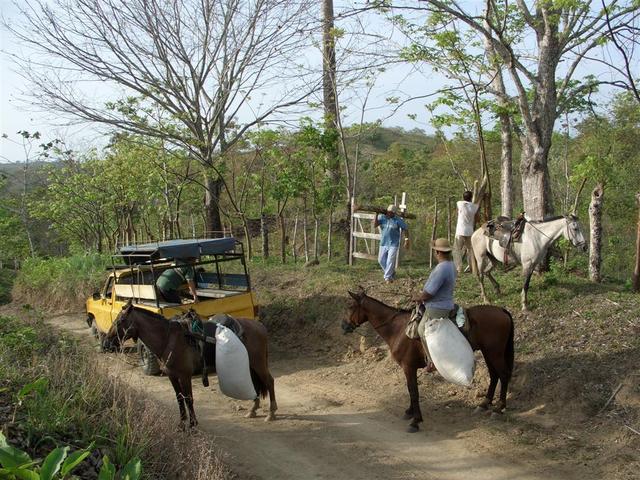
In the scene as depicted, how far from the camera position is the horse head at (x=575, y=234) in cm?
868

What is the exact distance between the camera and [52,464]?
11.9ft

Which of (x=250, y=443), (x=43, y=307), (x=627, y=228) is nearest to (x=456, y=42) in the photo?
(x=250, y=443)

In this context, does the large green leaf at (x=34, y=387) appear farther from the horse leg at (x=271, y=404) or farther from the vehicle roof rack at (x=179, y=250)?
the vehicle roof rack at (x=179, y=250)

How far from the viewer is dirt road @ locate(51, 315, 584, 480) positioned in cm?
598

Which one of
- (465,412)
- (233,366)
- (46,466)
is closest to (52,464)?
(46,466)

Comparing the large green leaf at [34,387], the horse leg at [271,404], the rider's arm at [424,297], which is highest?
the rider's arm at [424,297]

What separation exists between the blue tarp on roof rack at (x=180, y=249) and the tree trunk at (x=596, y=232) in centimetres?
653

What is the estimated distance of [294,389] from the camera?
8938 mm

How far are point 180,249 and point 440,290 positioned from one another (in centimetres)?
454

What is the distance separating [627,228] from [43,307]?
64.5 feet

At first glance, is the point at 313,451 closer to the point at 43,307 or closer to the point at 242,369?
the point at 242,369

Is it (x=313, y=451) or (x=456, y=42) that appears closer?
(x=313, y=451)

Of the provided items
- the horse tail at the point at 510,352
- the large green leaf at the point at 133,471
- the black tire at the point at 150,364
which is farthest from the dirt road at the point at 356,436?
the large green leaf at the point at 133,471

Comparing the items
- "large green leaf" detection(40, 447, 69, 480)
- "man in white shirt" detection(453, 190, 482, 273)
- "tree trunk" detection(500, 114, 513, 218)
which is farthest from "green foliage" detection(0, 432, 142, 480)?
"tree trunk" detection(500, 114, 513, 218)
